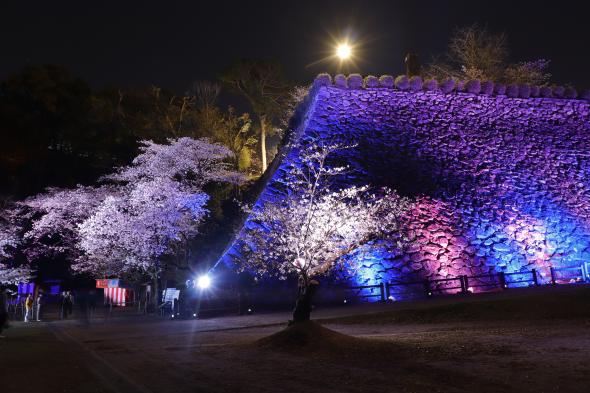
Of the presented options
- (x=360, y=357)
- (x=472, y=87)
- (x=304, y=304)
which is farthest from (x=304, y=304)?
(x=472, y=87)

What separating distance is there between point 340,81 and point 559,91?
39.1 ft

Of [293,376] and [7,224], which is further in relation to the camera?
[7,224]

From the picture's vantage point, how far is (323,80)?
74.6 ft

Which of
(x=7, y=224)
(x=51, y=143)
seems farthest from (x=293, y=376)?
(x=51, y=143)

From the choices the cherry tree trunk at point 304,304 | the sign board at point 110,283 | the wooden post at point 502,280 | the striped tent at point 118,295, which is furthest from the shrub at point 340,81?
the striped tent at point 118,295

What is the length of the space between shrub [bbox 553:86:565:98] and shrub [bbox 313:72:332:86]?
12183mm

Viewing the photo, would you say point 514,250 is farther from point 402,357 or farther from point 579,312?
point 402,357

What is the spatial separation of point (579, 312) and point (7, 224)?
29785mm

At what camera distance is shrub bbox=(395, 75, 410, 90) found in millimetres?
23703

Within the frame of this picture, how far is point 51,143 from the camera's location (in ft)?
122

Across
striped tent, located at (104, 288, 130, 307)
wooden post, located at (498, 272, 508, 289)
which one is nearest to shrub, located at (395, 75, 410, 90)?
wooden post, located at (498, 272, 508, 289)

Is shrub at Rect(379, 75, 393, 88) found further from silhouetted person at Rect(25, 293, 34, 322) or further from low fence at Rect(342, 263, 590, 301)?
silhouetted person at Rect(25, 293, 34, 322)

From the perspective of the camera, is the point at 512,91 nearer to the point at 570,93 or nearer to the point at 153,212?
the point at 570,93

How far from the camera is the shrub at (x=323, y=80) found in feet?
74.6
